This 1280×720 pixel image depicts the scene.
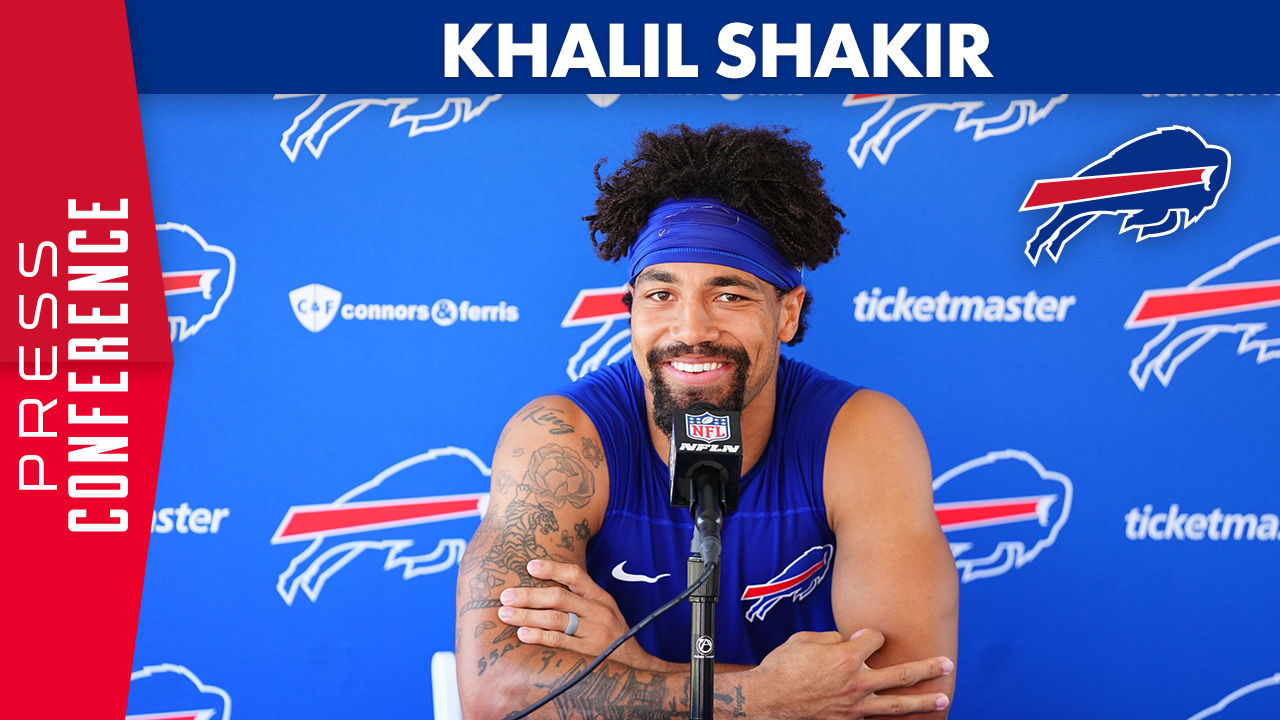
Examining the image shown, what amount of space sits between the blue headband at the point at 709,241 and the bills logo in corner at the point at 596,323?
897mm

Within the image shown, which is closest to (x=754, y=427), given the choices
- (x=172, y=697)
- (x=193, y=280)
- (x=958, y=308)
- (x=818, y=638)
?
(x=818, y=638)

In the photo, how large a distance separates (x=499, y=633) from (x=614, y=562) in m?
0.35

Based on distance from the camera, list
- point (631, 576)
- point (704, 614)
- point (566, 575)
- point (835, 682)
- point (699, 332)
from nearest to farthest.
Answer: point (704, 614) < point (835, 682) < point (566, 575) < point (699, 332) < point (631, 576)

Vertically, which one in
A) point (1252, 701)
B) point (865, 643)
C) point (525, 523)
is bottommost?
point (1252, 701)

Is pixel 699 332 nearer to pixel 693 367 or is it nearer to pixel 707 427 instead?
pixel 693 367

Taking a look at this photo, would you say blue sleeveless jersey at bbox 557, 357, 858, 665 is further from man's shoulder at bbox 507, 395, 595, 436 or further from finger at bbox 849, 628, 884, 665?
finger at bbox 849, 628, 884, 665

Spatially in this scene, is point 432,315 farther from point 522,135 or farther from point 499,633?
point 499,633

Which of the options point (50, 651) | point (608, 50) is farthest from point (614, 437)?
point (50, 651)

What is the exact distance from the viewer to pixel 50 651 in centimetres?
319

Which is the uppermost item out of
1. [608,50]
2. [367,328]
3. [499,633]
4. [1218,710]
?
[608,50]

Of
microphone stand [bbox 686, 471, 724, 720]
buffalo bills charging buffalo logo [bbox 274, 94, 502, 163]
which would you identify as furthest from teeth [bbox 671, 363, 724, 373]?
buffalo bills charging buffalo logo [bbox 274, 94, 502, 163]

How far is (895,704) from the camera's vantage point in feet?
6.27

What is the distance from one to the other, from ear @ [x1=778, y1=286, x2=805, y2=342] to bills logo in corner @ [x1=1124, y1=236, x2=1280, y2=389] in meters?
1.24

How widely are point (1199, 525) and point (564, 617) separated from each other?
200cm
